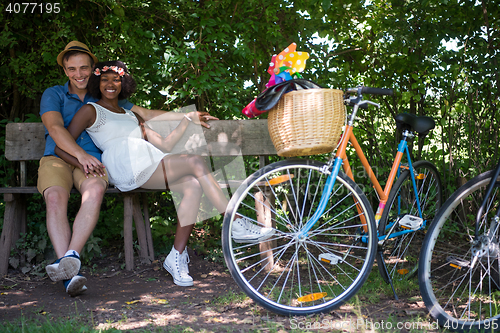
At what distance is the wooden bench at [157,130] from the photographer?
320 cm

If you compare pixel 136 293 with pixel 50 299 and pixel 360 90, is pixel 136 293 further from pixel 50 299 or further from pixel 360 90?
pixel 360 90

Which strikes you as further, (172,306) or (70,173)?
(70,173)

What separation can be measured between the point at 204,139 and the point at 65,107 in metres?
1.12

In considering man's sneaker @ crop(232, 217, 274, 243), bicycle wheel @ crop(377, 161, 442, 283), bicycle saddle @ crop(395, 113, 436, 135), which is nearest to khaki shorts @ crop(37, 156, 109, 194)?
man's sneaker @ crop(232, 217, 274, 243)

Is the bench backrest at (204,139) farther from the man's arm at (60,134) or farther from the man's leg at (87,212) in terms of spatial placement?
the man's leg at (87,212)

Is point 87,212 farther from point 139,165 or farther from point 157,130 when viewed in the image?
point 157,130

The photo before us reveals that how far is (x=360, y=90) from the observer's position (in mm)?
2303

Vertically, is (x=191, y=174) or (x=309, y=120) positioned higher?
(x=309, y=120)

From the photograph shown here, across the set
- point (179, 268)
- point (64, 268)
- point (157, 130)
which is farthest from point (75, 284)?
point (157, 130)

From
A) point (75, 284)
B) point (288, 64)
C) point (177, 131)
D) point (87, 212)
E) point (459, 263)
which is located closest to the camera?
point (459, 263)

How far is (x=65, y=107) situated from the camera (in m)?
3.15

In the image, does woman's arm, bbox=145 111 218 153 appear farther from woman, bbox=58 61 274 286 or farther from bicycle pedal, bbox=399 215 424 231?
bicycle pedal, bbox=399 215 424 231

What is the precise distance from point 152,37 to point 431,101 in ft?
8.61

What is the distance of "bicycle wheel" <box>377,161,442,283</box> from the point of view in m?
2.67
